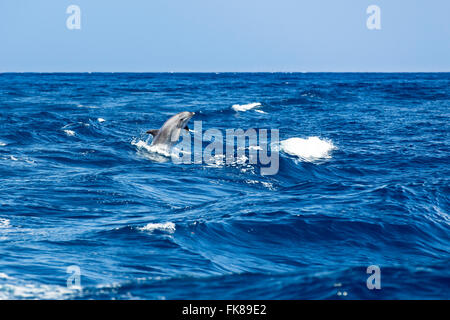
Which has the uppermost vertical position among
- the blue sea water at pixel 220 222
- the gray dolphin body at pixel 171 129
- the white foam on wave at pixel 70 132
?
the gray dolphin body at pixel 171 129

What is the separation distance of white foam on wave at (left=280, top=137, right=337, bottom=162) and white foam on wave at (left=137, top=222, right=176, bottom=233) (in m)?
11.5

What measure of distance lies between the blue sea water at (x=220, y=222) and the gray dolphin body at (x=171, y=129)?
1.08 metres

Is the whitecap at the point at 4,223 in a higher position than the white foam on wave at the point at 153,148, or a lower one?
lower

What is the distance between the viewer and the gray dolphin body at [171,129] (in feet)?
80.8

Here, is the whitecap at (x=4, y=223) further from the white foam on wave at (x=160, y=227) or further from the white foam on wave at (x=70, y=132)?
the white foam on wave at (x=70, y=132)

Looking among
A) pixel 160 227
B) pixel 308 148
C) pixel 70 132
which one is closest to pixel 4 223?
pixel 160 227

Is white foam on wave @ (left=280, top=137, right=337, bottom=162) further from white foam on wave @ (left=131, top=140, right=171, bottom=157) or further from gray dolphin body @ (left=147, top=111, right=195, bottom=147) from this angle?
white foam on wave @ (left=131, top=140, right=171, bottom=157)

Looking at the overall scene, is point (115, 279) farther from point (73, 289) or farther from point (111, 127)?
point (111, 127)

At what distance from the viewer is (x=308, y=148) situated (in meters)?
26.9

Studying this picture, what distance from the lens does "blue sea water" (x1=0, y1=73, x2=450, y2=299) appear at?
367 inches

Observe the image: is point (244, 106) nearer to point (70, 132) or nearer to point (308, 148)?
point (70, 132)

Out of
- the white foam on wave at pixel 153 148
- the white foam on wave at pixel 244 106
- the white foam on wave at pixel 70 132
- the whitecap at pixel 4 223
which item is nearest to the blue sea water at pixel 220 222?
the whitecap at pixel 4 223

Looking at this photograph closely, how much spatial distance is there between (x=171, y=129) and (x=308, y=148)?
21.0ft

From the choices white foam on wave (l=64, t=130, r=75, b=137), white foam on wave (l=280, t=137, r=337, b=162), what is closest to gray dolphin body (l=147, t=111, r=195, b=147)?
white foam on wave (l=280, t=137, r=337, b=162)
